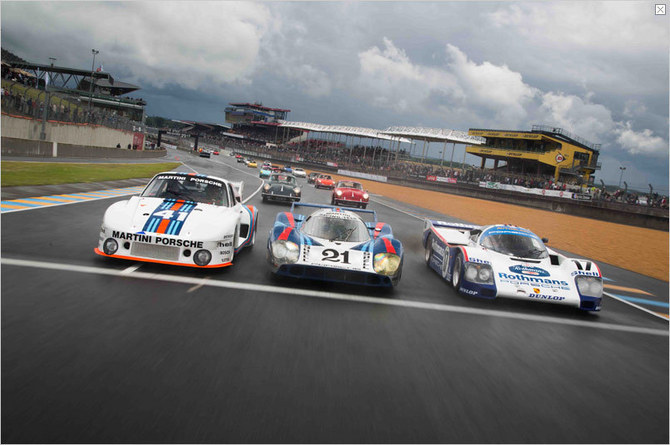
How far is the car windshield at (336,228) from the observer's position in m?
7.63

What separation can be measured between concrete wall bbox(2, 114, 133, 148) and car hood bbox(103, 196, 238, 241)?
2541 cm

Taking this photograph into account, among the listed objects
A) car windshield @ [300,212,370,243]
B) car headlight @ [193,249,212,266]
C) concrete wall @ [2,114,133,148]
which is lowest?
car headlight @ [193,249,212,266]

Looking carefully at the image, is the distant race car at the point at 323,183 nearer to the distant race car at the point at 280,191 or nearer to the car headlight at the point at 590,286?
the distant race car at the point at 280,191

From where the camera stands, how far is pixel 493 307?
7117mm

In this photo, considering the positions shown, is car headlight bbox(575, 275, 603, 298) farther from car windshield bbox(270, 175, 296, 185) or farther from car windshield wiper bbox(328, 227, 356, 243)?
car windshield bbox(270, 175, 296, 185)

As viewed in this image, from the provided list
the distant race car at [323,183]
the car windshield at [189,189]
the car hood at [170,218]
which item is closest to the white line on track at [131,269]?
the car hood at [170,218]

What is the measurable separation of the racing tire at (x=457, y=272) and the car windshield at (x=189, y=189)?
3867mm

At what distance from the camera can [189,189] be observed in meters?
8.38

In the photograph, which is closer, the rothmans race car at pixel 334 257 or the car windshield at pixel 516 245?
the rothmans race car at pixel 334 257

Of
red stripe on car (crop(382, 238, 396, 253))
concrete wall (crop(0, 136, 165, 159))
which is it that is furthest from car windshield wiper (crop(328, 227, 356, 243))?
concrete wall (crop(0, 136, 165, 159))

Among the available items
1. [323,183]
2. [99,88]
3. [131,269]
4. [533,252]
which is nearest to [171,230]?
[131,269]

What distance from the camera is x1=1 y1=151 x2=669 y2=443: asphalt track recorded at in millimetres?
3066

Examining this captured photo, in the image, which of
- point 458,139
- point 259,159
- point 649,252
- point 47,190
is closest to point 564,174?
point 458,139

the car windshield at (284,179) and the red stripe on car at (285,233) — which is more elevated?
the car windshield at (284,179)
